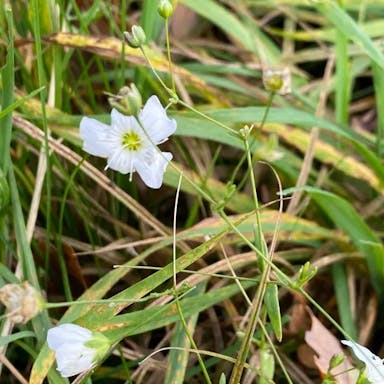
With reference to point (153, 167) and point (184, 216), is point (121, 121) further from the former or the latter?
point (184, 216)

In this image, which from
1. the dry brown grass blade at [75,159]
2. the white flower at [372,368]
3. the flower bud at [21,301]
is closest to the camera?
the flower bud at [21,301]

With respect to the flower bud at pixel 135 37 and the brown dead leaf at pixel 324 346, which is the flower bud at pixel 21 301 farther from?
the brown dead leaf at pixel 324 346

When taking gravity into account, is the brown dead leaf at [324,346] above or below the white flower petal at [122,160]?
below

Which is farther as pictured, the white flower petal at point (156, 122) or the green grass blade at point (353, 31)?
the green grass blade at point (353, 31)

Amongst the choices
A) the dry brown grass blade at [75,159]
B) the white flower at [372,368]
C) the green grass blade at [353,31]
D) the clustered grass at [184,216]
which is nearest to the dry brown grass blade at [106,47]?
the clustered grass at [184,216]

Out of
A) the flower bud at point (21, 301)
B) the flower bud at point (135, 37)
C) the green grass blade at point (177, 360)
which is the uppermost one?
the flower bud at point (135, 37)

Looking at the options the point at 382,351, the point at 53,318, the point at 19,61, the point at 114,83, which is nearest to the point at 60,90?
the point at 19,61
